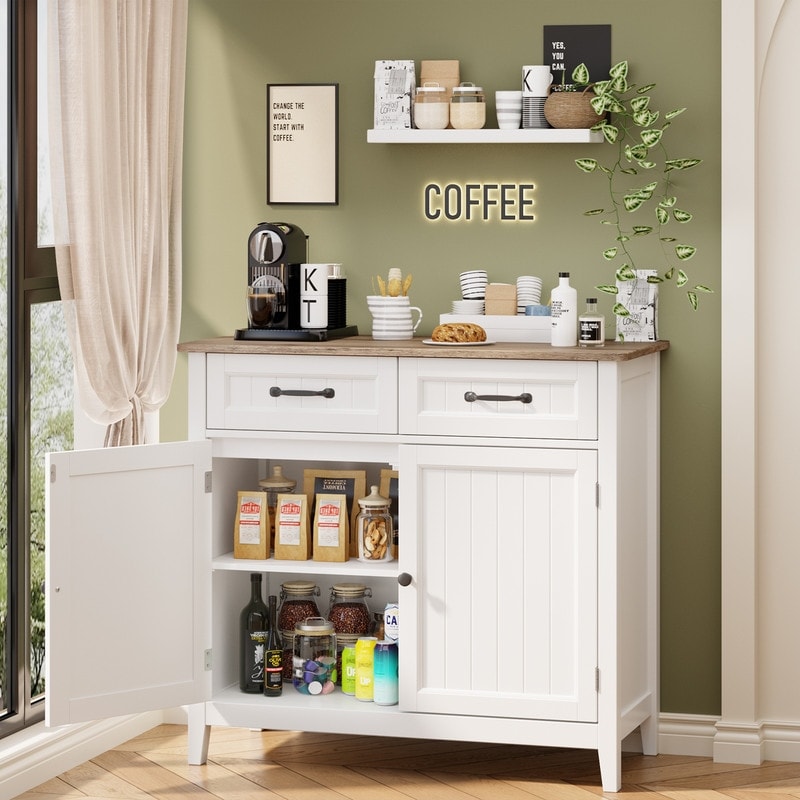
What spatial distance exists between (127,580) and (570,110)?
1646 mm

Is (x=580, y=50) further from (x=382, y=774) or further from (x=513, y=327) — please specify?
(x=382, y=774)

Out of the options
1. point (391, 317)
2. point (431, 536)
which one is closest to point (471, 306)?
point (391, 317)

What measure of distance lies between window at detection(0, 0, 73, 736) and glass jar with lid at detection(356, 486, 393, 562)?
0.84 m

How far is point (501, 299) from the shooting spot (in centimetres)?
352

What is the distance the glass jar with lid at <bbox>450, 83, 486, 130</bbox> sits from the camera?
3439 millimetres

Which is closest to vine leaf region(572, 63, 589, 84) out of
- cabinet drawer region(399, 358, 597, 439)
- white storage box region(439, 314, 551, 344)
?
white storage box region(439, 314, 551, 344)

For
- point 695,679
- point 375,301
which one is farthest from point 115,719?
point 695,679

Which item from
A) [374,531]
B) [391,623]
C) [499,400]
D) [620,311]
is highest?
[620,311]

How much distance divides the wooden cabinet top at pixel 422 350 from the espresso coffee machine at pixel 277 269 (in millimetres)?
143

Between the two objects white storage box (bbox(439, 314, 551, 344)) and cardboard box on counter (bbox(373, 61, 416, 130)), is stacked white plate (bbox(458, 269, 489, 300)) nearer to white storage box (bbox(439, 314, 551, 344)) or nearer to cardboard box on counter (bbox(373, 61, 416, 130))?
white storage box (bbox(439, 314, 551, 344))

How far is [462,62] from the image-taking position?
356 centimetres

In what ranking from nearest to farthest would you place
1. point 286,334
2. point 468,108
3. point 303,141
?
point 286,334, point 468,108, point 303,141

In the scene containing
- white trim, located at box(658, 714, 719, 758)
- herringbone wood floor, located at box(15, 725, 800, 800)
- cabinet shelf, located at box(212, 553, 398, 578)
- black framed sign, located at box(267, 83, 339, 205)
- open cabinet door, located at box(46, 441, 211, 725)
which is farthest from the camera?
black framed sign, located at box(267, 83, 339, 205)

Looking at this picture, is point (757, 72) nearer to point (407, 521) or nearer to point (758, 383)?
point (758, 383)
